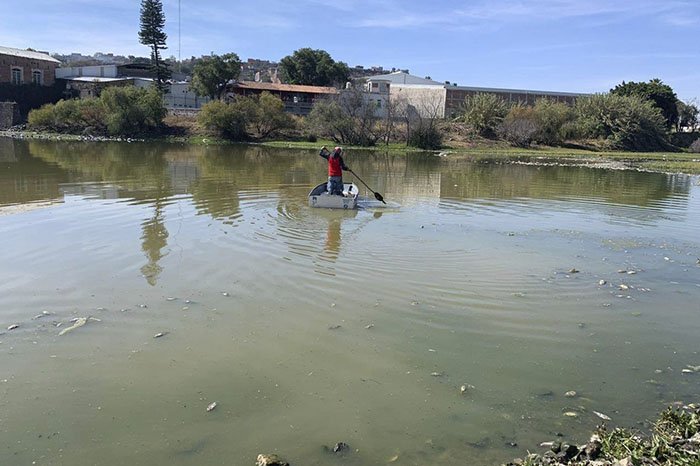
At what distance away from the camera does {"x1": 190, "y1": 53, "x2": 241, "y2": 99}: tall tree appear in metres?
78.7

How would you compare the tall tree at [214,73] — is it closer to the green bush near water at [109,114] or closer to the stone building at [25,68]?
the green bush near water at [109,114]

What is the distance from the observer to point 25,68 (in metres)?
86.6

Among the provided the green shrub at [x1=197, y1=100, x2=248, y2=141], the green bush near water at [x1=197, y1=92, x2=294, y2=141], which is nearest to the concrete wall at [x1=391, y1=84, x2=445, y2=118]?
the green bush near water at [x1=197, y1=92, x2=294, y2=141]

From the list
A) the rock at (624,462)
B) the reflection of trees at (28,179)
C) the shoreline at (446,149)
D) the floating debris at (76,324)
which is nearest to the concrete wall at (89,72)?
the shoreline at (446,149)

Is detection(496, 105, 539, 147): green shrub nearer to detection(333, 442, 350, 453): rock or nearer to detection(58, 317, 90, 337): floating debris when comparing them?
detection(58, 317, 90, 337): floating debris

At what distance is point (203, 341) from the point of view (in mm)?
8156

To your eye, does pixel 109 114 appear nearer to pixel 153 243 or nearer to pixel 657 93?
pixel 153 243

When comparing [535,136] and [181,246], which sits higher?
[535,136]

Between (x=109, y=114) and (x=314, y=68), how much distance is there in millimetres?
39500

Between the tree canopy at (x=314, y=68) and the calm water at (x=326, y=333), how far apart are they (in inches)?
3264

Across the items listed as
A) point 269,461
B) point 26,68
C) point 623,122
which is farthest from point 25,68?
point 269,461

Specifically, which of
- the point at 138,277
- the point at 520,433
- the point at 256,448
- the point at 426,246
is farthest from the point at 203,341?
the point at 426,246

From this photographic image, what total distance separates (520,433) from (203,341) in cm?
444

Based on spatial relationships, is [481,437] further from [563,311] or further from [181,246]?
[181,246]
